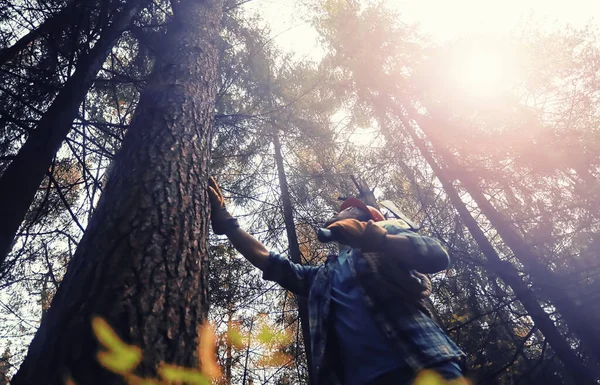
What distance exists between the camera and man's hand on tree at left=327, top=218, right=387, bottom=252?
1.97 meters

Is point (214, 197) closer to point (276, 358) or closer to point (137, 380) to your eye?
point (137, 380)

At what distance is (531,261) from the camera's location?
5555mm

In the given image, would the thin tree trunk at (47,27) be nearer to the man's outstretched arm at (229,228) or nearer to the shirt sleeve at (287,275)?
the man's outstretched arm at (229,228)

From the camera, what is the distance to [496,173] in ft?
23.3

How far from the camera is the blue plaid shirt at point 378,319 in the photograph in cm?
177

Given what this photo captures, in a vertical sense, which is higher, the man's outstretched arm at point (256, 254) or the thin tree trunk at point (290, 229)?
the thin tree trunk at point (290, 229)

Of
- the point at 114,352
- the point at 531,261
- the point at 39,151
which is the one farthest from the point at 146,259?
the point at 531,261

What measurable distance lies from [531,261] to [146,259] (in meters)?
6.27

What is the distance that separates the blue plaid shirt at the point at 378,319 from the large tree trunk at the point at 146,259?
3.15ft

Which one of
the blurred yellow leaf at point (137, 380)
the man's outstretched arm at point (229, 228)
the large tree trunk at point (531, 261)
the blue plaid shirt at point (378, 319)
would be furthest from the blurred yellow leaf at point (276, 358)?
the blurred yellow leaf at point (137, 380)

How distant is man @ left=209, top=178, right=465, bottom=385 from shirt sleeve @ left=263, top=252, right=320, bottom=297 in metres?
0.19

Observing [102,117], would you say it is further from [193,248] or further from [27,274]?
[193,248]

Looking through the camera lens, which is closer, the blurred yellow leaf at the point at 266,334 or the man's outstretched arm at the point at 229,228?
the man's outstretched arm at the point at 229,228

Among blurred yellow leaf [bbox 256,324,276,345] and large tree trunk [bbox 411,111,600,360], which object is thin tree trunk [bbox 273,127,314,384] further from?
large tree trunk [bbox 411,111,600,360]
